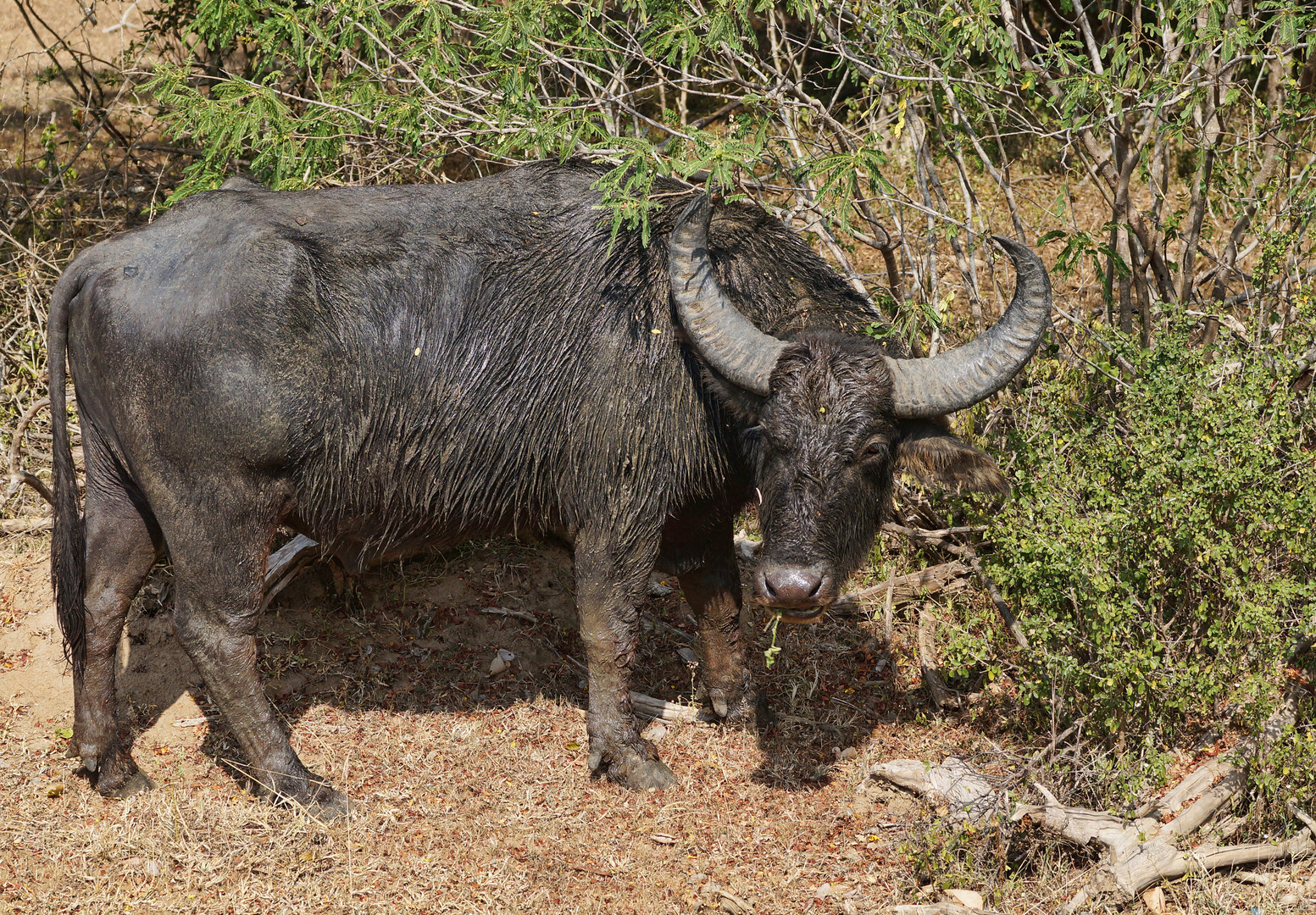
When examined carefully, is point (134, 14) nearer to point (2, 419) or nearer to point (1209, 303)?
point (2, 419)

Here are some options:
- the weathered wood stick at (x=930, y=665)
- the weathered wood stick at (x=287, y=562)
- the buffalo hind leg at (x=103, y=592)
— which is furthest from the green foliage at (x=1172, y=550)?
the buffalo hind leg at (x=103, y=592)

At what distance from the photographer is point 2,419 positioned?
6.79 metres

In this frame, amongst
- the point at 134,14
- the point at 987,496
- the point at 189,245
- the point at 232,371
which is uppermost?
the point at 134,14

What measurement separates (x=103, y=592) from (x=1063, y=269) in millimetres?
4643

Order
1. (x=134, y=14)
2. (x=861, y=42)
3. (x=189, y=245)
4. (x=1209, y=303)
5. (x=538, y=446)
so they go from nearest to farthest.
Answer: (x=189, y=245)
(x=538, y=446)
(x=1209, y=303)
(x=861, y=42)
(x=134, y=14)

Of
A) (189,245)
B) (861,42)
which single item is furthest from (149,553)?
(861,42)

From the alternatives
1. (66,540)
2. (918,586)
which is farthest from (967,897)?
(66,540)

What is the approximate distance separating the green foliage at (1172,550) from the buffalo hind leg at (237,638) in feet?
10.1

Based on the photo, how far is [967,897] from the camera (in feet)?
13.3

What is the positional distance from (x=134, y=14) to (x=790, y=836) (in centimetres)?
1054

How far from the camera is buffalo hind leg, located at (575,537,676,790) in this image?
479cm

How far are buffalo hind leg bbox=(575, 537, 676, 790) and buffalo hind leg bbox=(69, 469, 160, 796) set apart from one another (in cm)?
191

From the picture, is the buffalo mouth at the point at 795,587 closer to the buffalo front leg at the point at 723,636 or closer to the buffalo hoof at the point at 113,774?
the buffalo front leg at the point at 723,636

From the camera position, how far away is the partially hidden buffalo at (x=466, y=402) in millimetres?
4254
